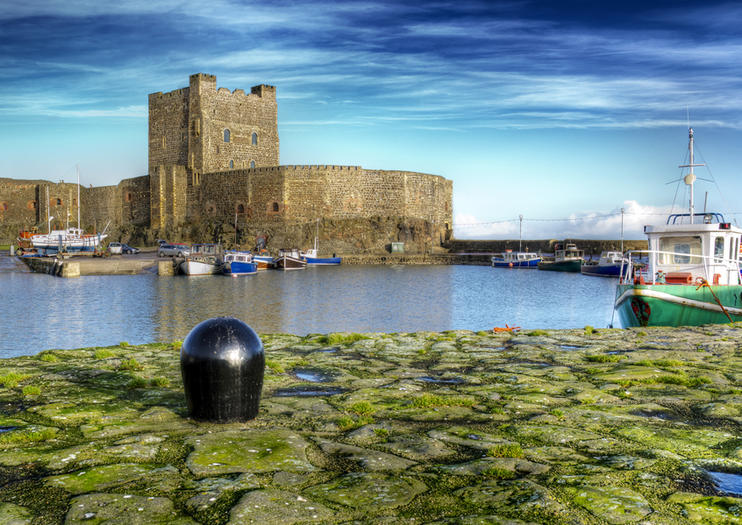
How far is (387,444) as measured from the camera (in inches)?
197

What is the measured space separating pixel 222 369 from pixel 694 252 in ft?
53.8

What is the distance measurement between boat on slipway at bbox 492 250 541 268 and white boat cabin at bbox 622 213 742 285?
149ft

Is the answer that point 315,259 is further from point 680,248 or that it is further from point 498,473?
point 498,473

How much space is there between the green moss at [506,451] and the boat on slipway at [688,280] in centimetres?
1245

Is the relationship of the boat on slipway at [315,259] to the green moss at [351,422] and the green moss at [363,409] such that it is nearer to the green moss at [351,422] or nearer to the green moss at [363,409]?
the green moss at [363,409]

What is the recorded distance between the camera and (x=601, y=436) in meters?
5.21

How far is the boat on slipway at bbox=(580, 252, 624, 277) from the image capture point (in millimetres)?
52566

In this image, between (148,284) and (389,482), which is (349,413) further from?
(148,284)

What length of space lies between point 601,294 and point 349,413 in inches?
1336

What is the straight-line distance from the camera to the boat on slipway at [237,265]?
46906 mm

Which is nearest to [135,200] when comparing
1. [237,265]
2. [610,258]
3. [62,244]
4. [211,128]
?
[211,128]

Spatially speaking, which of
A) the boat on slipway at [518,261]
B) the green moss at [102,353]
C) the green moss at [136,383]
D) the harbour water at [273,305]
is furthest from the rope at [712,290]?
the boat on slipway at [518,261]

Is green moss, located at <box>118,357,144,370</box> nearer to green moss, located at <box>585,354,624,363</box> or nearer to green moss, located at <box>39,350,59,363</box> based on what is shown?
green moss, located at <box>39,350,59,363</box>

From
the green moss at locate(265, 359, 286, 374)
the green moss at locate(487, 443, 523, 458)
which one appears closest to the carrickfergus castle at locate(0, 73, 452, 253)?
the green moss at locate(265, 359, 286, 374)
